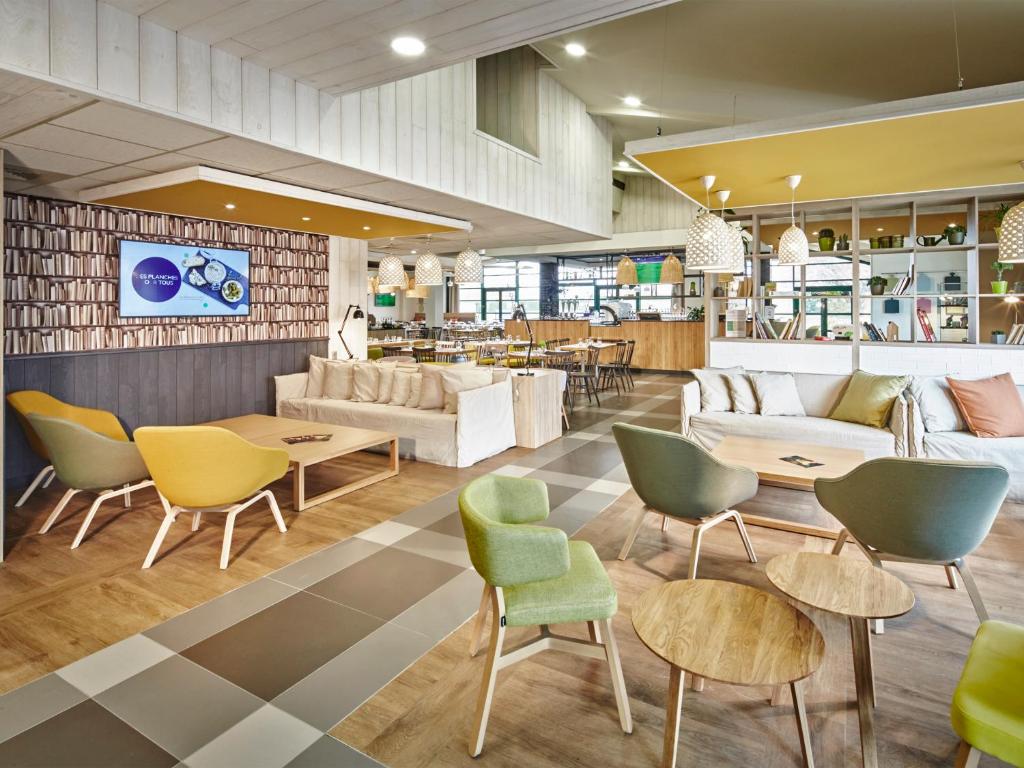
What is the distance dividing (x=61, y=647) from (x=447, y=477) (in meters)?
3.16

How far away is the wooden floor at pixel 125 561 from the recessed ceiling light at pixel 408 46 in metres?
3.13

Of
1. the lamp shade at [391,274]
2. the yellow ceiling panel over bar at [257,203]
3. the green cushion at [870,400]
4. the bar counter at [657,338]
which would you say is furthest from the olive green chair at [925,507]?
the bar counter at [657,338]

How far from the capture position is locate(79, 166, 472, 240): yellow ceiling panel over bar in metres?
4.79

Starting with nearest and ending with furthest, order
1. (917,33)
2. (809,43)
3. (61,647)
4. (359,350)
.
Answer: (61,647)
(917,33)
(809,43)
(359,350)

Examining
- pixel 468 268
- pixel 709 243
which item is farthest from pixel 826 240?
pixel 468 268

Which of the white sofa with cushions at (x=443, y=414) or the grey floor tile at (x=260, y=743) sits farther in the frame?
the white sofa with cushions at (x=443, y=414)

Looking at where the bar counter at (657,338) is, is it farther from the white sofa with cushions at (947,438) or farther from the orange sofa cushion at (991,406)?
the orange sofa cushion at (991,406)

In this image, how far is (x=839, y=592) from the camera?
2.19 meters

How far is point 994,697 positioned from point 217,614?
10.3 ft

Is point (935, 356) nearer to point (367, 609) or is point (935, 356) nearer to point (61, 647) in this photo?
point (367, 609)

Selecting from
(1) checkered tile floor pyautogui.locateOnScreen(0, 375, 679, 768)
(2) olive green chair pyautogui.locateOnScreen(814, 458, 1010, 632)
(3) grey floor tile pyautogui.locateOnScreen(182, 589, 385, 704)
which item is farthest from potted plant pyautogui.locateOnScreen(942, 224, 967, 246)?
(3) grey floor tile pyautogui.locateOnScreen(182, 589, 385, 704)

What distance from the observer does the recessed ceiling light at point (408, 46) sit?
3.38m

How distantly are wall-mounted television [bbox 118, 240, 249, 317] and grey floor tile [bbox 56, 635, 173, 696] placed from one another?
429 cm

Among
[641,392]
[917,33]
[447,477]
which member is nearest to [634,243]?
[641,392]
